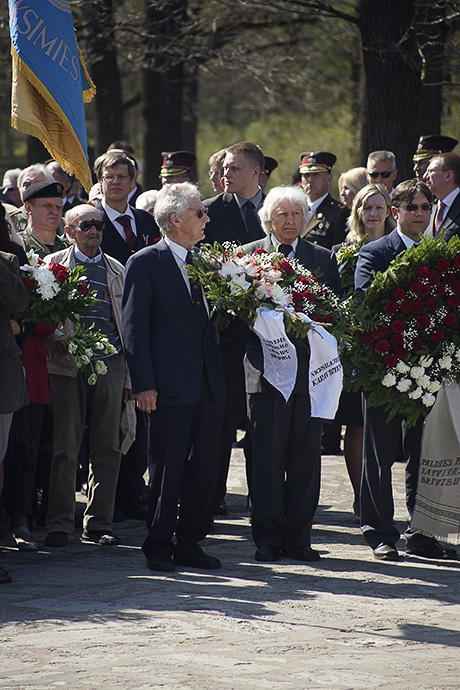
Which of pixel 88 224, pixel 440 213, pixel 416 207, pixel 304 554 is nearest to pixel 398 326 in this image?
pixel 416 207

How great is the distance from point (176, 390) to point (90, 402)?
3.66 ft

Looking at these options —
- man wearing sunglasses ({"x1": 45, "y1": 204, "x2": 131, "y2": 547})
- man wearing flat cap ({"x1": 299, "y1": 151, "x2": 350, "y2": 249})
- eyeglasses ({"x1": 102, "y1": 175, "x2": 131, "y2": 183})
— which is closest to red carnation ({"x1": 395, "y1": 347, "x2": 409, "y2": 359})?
man wearing sunglasses ({"x1": 45, "y1": 204, "x2": 131, "y2": 547})

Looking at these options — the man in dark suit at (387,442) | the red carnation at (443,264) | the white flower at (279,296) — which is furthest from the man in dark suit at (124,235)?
the red carnation at (443,264)

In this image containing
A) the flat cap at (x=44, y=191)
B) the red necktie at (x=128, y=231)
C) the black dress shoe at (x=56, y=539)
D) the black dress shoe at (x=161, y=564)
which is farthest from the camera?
the red necktie at (x=128, y=231)

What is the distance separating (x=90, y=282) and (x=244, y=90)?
2182 cm

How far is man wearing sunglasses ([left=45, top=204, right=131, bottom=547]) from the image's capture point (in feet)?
22.5

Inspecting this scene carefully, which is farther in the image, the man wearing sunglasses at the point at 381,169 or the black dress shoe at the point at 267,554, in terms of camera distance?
the man wearing sunglasses at the point at 381,169

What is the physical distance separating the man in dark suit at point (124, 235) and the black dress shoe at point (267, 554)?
154cm

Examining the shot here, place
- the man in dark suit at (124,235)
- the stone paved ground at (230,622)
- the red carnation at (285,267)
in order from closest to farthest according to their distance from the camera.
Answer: the stone paved ground at (230,622) → the red carnation at (285,267) → the man in dark suit at (124,235)

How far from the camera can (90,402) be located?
701 centimetres

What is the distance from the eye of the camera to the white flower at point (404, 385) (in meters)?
6.43

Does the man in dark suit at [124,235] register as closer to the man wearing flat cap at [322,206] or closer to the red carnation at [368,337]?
the man wearing flat cap at [322,206]

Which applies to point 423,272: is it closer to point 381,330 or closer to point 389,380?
point 381,330

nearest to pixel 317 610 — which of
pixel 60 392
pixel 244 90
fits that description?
pixel 60 392
